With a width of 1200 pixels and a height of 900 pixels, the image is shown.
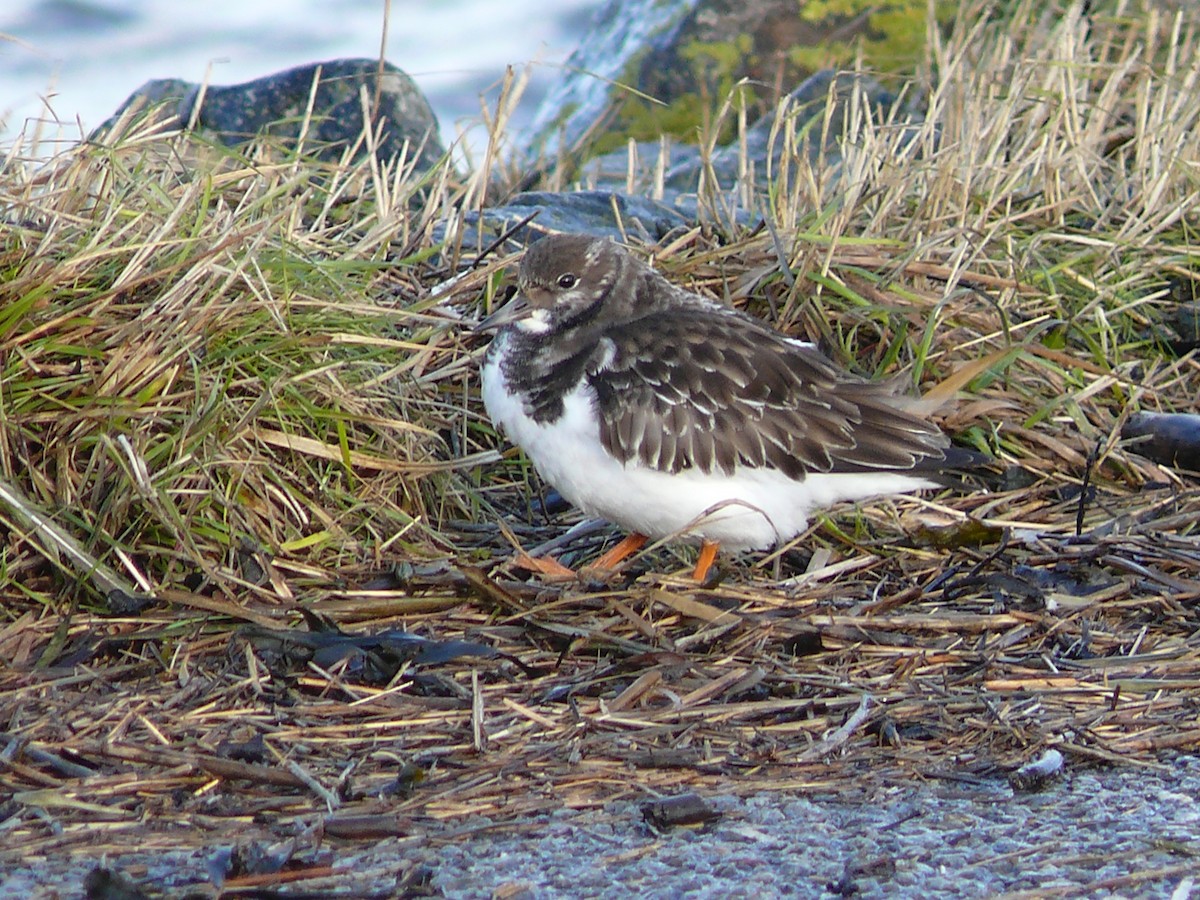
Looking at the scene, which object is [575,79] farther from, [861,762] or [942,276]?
[861,762]

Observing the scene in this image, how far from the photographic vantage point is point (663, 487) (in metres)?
3.80

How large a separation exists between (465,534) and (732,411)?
0.81m

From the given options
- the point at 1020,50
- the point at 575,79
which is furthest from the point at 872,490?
the point at 575,79

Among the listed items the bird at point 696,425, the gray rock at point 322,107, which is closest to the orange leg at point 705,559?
the bird at point 696,425

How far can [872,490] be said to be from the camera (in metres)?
3.97

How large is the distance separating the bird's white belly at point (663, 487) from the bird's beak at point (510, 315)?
11cm

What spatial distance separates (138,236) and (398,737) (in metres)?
1.63

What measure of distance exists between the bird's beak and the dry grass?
229 mm

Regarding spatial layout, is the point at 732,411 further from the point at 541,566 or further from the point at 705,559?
the point at 541,566

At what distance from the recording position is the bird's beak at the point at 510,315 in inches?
160

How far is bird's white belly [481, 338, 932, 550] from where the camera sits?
378cm

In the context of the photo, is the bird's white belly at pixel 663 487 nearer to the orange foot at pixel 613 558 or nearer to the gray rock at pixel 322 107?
the orange foot at pixel 613 558

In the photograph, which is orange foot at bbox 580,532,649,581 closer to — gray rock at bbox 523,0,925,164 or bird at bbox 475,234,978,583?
bird at bbox 475,234,978,583

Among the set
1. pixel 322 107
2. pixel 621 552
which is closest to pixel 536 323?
pixel 621 552
